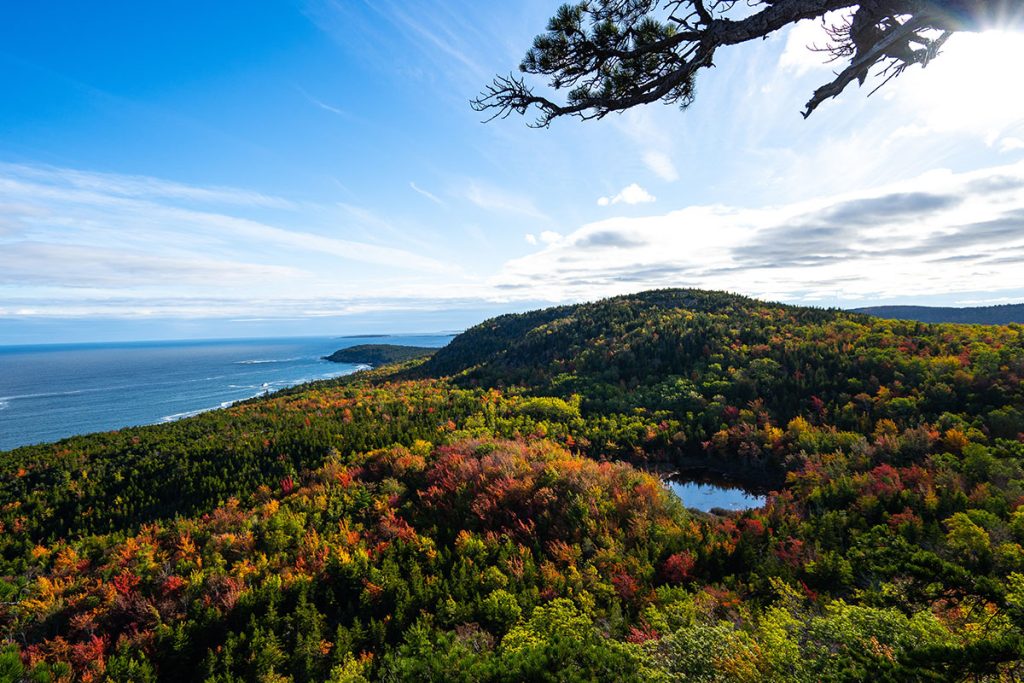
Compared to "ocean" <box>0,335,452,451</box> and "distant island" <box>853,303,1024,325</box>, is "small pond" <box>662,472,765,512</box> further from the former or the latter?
"distant island" <box>853,303,1024,325</box>

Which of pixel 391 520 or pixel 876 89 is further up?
pixel 876 89

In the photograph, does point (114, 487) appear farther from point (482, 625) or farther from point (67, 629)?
point (482, 625)

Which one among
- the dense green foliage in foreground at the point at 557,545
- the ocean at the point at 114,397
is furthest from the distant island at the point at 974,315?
the ocean at the point at 114,397

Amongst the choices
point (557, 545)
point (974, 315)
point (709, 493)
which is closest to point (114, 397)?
point (557, 545)

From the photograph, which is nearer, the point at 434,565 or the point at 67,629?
the point at 67,629

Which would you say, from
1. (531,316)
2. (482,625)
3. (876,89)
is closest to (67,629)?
(482,625)

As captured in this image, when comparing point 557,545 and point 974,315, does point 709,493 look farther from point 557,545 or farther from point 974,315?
point 974,315

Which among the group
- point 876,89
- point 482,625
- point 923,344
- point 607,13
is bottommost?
point 482,625

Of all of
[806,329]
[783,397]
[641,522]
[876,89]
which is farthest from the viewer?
[806,329]
